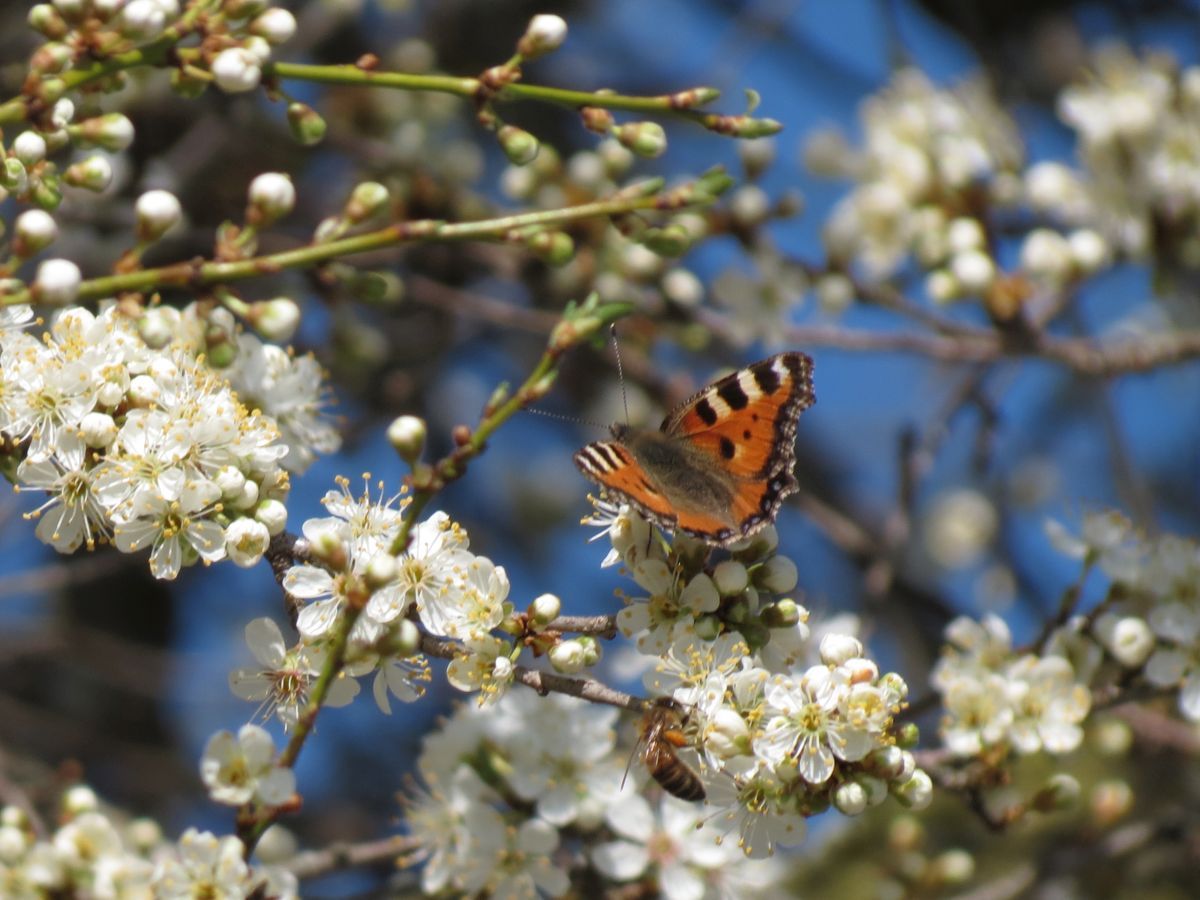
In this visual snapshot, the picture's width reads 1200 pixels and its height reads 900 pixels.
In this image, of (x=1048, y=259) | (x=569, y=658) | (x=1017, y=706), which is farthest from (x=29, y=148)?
(x=1048, y=259)

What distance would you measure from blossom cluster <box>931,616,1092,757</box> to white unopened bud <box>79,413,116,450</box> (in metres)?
1.63

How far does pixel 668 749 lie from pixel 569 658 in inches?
8.2

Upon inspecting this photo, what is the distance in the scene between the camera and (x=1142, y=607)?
2.79 metres

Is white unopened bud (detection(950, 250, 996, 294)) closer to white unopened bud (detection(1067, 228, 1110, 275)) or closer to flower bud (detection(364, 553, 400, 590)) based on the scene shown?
white unopened bud (detection(1067, 228, 1110, 275))

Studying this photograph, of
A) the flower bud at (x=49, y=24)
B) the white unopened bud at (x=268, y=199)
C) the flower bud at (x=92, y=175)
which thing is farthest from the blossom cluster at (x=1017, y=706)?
the flower bud at (x=49, y=24)

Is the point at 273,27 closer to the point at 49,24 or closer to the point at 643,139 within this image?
the point at 49,24

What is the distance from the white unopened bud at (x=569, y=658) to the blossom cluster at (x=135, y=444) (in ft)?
1.61

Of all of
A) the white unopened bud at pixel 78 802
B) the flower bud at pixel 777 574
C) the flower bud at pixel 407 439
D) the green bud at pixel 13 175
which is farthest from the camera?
the white unopened bud at pixel 78 802

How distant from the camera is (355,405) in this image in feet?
16.0

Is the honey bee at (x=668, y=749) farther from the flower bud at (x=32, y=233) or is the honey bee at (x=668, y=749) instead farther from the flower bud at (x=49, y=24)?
the flower bud at (x=49, y=24)

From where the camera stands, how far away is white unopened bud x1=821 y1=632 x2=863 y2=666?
2090 millimetres

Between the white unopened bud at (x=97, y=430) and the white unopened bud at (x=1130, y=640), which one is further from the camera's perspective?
the white unopened bud at (x=1130, y=640)

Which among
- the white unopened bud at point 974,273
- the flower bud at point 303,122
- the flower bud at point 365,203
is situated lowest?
the white unopened bud at point 974,273

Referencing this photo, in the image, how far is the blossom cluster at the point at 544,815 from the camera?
8.61 feet
